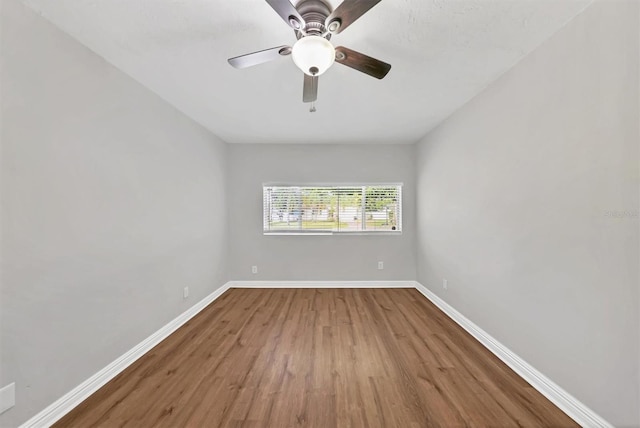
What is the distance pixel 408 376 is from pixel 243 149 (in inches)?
144

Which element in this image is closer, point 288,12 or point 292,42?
point 288,12

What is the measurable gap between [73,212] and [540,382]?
3326mm

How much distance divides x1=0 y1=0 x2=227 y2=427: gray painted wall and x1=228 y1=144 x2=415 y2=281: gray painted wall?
55.3 inches

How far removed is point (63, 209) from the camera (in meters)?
1.48

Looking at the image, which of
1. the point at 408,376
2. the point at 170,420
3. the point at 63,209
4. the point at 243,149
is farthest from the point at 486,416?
the point at 243,149

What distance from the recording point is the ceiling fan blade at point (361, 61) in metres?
1.38

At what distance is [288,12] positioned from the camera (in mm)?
1165

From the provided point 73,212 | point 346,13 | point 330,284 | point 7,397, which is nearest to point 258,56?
point 346,13

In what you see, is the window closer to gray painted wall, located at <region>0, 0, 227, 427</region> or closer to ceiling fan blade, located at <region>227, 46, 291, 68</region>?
gray painted wall, located at <region>0, 0, 227, 427</region>

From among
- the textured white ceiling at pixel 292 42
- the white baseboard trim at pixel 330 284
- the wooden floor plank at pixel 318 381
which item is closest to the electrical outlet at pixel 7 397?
the wooden floor plank at pixel 318 381

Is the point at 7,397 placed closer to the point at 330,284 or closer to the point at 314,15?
the point at 314,15

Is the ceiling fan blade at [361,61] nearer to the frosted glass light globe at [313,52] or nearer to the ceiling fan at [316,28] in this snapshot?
the ceiling fan at [316,28]

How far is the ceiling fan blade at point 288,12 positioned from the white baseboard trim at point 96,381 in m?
2.55

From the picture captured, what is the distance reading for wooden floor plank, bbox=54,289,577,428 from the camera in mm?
1415
